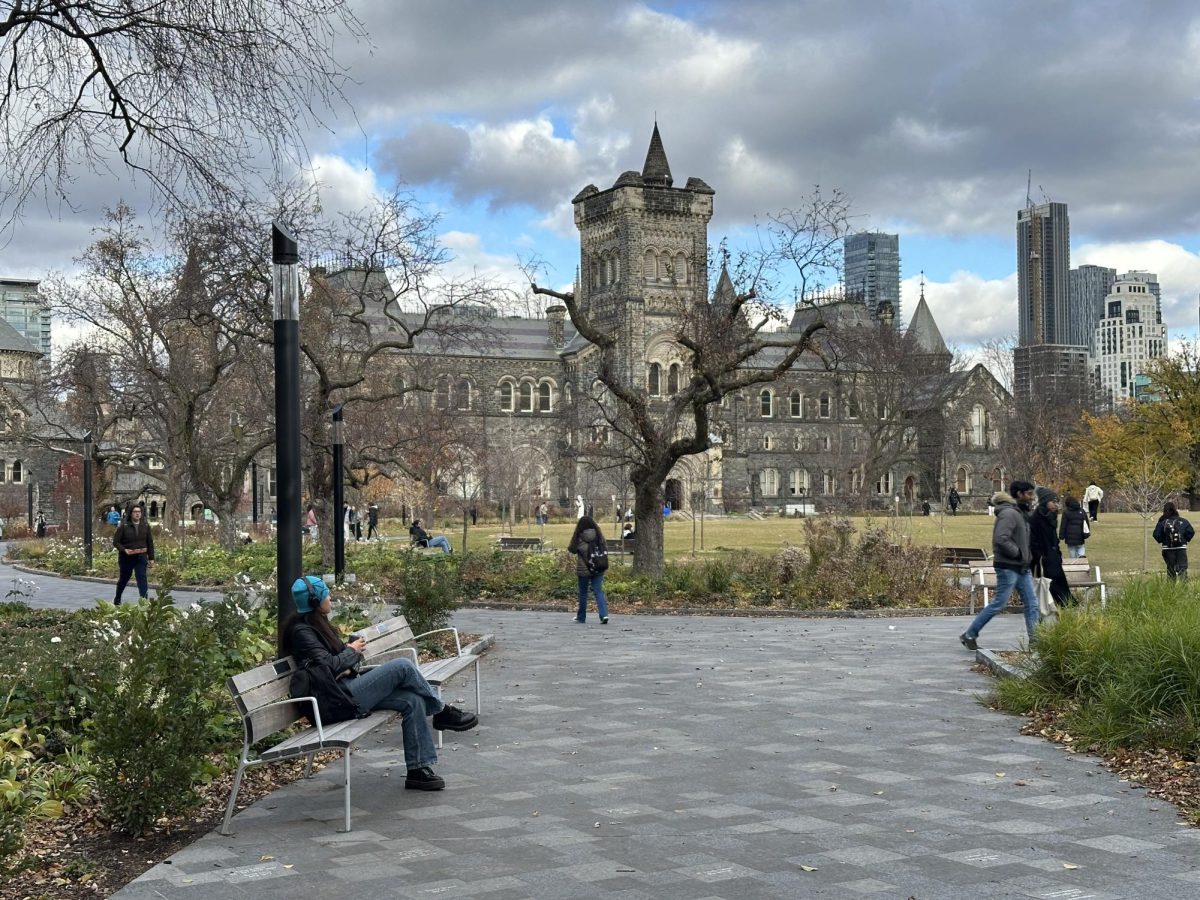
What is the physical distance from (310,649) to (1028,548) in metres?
8.73

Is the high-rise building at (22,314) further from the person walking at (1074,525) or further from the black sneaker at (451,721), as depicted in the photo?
the black sneaker at (451,721)

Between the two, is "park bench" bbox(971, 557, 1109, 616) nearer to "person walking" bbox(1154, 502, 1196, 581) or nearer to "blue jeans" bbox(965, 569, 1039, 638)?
"person walking" bbox(1154, 502, 1196, 581)

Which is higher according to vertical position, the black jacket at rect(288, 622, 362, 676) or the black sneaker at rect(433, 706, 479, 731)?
the black jacket at rect(288, 622, 362, 676)

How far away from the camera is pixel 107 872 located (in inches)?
248

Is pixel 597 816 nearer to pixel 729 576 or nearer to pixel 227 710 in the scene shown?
pixel 227 710

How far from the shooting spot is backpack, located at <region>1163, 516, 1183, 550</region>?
873 inches

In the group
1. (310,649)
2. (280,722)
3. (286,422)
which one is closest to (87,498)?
(286,422)

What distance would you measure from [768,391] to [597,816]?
9008 centimetres

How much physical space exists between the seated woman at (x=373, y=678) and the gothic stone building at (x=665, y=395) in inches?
2690

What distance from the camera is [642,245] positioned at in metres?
84.6

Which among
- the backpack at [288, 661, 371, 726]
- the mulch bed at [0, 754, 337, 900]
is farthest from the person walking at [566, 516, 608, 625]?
the backpack at [288, 661, 371, 726]

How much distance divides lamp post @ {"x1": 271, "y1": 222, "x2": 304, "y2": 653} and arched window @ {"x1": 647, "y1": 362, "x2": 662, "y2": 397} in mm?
75451

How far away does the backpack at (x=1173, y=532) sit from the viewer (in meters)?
22.2

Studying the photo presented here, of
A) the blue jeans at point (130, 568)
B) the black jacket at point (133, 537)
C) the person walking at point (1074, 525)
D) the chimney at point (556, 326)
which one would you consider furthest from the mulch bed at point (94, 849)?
the chimney at point (556, 326)
